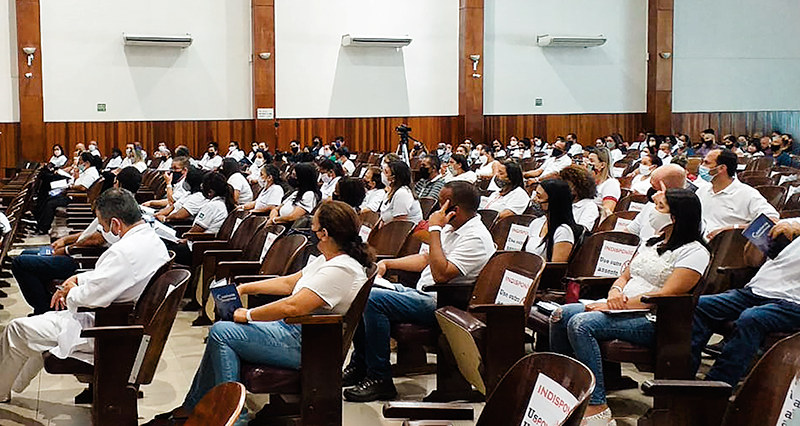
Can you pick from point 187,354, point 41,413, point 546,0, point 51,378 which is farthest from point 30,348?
point 546,0

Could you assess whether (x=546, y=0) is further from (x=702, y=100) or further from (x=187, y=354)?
(x=187, y=354)

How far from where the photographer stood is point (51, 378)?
4.93 metres

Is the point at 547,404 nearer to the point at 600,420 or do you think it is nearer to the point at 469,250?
the point at 600,420

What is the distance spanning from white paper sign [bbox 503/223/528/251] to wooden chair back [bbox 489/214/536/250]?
0.19ft

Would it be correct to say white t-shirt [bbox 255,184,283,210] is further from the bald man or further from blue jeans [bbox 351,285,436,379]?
blue jeans [bbox 351,285,436,379]

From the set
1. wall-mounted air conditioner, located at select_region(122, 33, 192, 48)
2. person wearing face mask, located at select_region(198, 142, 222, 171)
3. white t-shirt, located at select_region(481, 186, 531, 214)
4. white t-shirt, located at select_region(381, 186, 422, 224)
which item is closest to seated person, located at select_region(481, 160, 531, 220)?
white t-shirt, located at select_region(481, 186, 531, 214)

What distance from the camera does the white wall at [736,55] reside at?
2081cm

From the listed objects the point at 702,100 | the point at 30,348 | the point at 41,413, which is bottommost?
the point at 41,413

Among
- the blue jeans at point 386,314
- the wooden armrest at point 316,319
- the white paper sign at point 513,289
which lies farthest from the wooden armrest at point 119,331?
the white paper sign at point 513,289

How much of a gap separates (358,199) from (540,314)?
234cm

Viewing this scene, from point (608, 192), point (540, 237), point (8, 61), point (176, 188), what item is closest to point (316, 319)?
point (540, 237)

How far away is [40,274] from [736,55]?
738 inches

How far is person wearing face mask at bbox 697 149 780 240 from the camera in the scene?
5707mm

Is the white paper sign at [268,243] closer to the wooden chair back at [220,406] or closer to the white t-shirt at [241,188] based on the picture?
the wooden chair back at [220,406]
